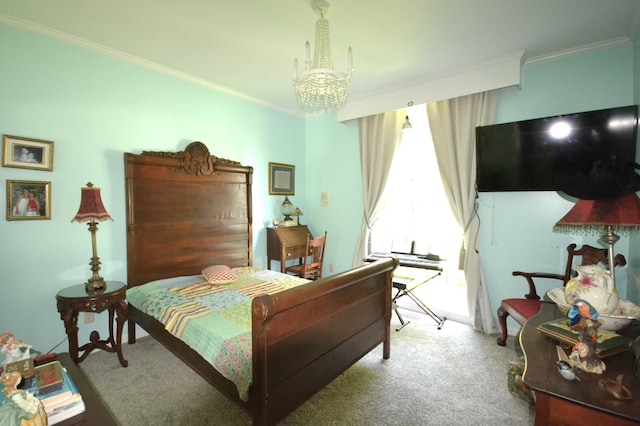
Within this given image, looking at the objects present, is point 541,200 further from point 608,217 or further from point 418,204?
point 608,217

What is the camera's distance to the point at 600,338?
1.22 m

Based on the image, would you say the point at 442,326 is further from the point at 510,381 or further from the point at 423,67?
the point at 423,67

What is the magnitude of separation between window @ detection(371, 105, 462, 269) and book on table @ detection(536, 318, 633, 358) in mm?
2043

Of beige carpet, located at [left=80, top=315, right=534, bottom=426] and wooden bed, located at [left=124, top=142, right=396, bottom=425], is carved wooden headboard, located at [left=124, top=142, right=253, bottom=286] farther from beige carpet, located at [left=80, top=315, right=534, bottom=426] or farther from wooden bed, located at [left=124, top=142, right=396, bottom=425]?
beige carpet, located at [left=80, top=315, right=534, bottom=426]

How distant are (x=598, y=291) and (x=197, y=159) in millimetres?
3405

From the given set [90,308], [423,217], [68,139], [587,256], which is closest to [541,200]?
[587,256]

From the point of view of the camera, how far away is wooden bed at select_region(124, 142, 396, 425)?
157cm

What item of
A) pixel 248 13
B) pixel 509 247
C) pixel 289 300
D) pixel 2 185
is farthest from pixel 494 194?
pixel 2 185

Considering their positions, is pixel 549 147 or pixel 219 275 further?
pixel 219 275

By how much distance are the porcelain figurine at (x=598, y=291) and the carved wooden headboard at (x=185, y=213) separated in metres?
3.23

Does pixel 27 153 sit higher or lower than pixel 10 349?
higher

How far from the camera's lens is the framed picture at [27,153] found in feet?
7.28

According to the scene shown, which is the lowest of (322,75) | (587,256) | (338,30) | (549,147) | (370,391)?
(370,391)

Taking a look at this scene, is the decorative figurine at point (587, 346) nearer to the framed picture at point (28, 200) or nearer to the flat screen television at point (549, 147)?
the flat screen television at point (549, 147)
